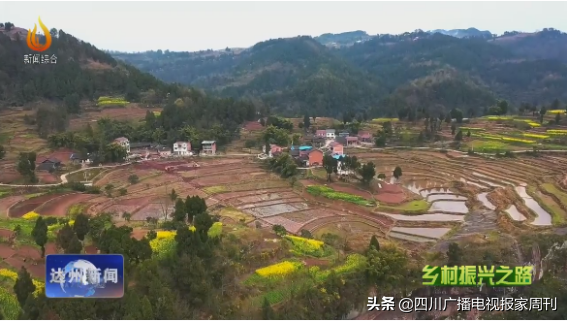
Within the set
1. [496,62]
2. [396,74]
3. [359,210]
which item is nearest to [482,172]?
[359,210]

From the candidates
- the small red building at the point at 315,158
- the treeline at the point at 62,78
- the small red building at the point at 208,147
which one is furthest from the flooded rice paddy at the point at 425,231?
the treeline at the point at 62,78

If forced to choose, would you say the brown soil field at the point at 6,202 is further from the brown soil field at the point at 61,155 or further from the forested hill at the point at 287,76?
the forested hill at the point at 287,76

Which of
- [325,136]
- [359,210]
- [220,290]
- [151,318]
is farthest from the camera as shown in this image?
[325,136]

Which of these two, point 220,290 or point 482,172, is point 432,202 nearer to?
point 482,172

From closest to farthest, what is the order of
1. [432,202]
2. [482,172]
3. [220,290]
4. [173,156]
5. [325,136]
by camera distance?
[220,290] < [432,202] < [482,172] < [173,156] < [325,136]

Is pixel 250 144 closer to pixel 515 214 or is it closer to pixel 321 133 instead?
pixel 321 133

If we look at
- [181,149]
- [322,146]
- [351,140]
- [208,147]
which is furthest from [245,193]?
[351,140]

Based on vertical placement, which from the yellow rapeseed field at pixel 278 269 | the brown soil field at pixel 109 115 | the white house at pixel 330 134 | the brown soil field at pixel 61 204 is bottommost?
the brown soil field at pixel 61 204
